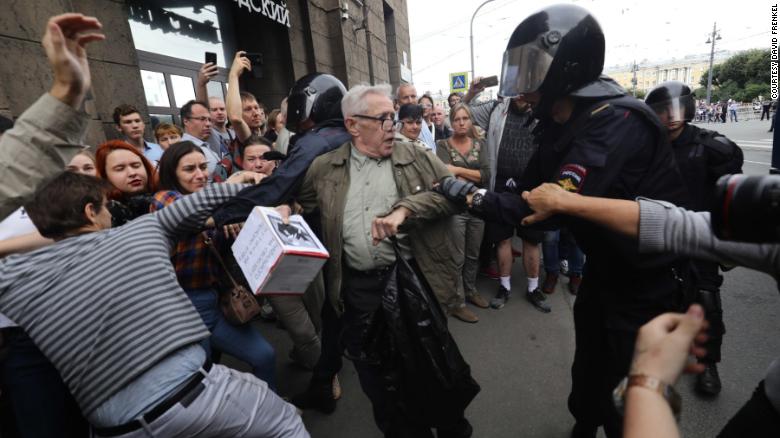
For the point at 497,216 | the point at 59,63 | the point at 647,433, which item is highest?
the point at 59,63

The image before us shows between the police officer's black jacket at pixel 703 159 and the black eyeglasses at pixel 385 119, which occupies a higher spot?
the black eyeglasses at pixel 385 119

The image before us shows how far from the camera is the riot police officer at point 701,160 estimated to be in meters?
2.35

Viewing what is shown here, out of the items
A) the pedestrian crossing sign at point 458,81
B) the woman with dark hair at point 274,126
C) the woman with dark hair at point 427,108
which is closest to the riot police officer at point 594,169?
the woman with dark hair at point 274,126

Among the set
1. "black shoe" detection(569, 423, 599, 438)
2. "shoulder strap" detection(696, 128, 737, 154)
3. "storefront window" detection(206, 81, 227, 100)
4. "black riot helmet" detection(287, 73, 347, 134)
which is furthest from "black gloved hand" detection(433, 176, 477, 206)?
"storefront window" detection(206, 81, 227, 100)

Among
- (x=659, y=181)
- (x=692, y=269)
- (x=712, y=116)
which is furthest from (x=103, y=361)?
(x=712, y=116)

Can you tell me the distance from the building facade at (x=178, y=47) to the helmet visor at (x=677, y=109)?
330 centimetres

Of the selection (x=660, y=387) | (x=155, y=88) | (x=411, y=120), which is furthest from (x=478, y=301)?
(x=155, y=88)

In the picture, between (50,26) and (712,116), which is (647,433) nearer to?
(50,26)

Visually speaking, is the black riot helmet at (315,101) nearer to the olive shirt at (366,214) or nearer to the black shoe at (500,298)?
the olive shirt at (366,214)

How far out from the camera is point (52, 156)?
1160 millimetres

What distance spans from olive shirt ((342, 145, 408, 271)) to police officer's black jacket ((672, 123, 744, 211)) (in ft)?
6.32

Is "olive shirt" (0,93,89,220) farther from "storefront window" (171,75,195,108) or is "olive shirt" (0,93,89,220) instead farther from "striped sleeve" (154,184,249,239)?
"storefront window" (171,75,195,108)

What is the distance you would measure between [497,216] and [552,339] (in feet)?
6.61

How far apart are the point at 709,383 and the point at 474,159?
2473 mm
